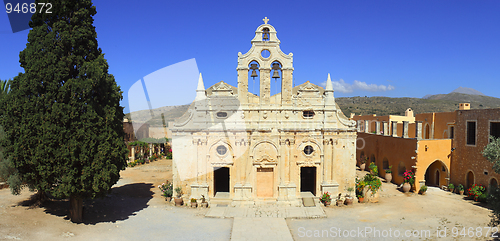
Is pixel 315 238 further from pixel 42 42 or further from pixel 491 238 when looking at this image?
pixel 42 42

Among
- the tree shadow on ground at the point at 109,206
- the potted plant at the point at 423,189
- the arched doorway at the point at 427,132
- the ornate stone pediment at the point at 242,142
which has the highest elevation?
the arched doorway at the point at 427,132

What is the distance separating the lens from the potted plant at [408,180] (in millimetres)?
22375

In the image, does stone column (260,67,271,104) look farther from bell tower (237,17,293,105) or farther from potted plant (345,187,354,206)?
potted plant (345,187,354,206)

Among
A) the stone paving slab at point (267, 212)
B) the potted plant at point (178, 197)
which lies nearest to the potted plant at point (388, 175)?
the stone paving slab at point (267, 212)

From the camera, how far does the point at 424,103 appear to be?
79.7 meters

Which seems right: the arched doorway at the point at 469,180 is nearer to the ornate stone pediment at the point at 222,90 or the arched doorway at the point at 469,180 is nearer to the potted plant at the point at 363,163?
the potted plant at the point at 363,163

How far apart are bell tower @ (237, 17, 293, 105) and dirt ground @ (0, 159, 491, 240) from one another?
8.22 m

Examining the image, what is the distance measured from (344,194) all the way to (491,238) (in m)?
7.84

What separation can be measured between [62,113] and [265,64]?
1214 centimetres

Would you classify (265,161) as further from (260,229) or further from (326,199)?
(260,229)

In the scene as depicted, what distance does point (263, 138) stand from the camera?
1930 cm

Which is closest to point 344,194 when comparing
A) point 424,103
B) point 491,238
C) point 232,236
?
point 491,238

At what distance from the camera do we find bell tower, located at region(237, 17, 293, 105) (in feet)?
63.4

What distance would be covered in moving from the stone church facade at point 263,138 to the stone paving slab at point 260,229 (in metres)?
2.67
